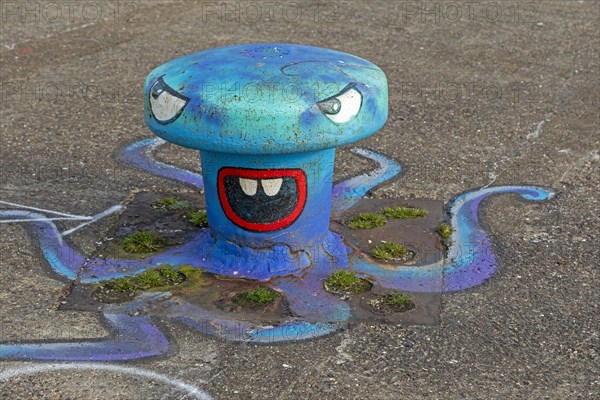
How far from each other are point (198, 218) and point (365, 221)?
829mm

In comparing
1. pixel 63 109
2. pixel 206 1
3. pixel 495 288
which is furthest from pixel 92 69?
pixel 495 288

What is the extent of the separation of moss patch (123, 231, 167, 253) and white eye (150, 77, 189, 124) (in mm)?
726

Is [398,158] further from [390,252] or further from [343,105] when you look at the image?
[343,105]

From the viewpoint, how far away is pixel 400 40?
8008 millimetres

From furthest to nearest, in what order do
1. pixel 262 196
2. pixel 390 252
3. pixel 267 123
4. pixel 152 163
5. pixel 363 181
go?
pixel 152 163 < pixel 363 181 < pixel 390 252 < pixel 262 196 < pixel 267 123

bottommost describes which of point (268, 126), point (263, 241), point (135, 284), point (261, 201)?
point (135, 284)

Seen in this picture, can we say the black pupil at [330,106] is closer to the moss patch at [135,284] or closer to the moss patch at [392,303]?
the moss patch at [392,303]

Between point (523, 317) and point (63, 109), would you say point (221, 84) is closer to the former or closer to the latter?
point (523, 317)

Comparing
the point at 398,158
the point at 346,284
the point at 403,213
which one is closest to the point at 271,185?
the point at 346,284

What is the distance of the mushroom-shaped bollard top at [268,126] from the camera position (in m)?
3.76

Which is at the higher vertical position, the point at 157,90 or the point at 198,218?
the point at 157,90

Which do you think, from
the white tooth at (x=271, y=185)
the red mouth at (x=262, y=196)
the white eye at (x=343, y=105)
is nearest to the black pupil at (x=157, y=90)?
the red mouth at (x=262, y=196)

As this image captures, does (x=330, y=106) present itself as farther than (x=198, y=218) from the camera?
No

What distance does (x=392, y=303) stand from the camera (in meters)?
3.98
